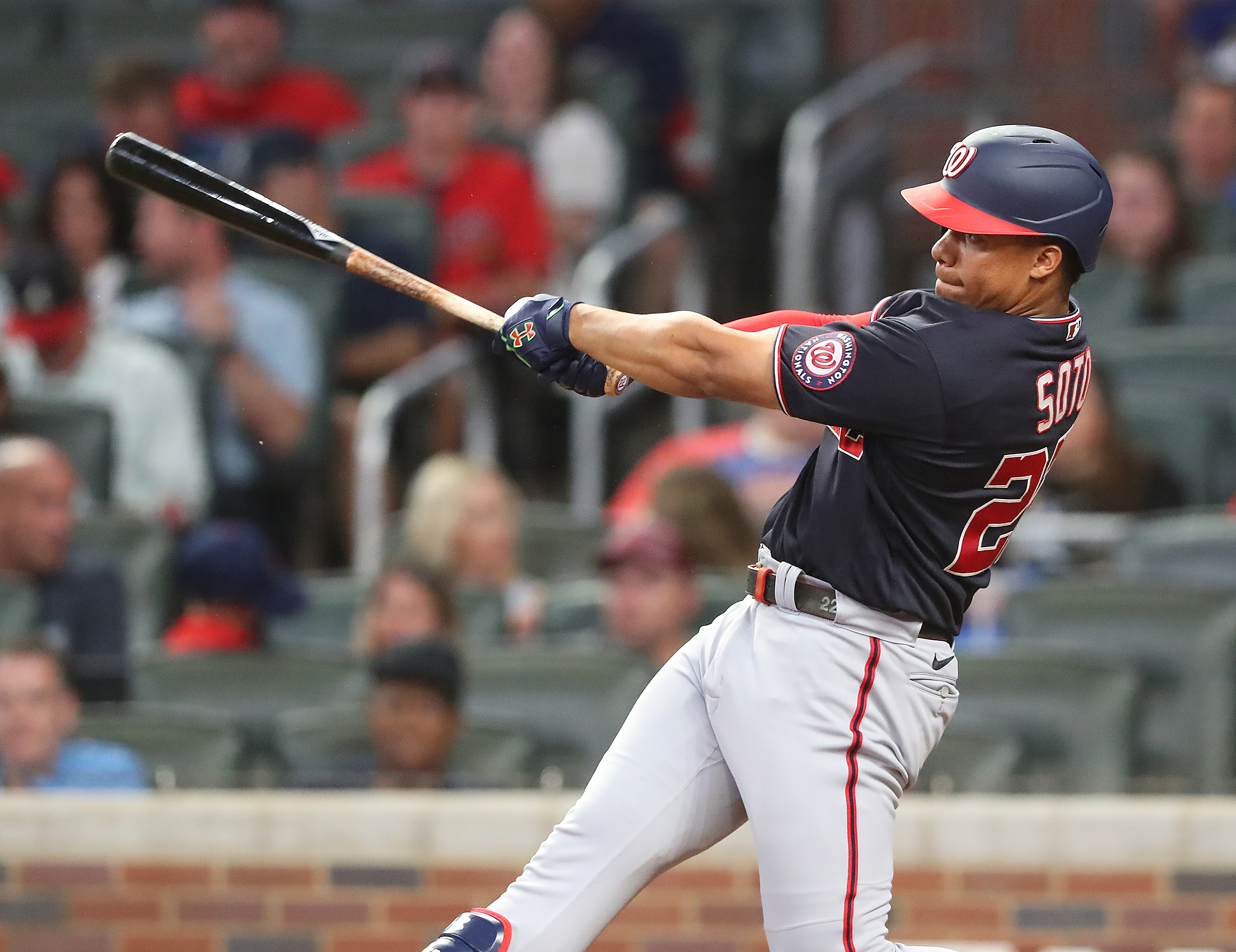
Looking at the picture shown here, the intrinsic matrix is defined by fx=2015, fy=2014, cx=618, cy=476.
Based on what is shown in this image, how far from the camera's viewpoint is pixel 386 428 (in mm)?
6367

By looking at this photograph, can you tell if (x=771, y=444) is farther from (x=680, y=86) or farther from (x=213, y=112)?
(x=213, y=112)

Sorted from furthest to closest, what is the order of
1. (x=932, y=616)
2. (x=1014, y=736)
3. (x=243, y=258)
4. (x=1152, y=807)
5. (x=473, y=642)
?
1. (x=243, y=258)
2. (x=473, y=642)
3. (x=1014, y=736)
4. (x=1152, y=807)
5. (x=932, y=616)

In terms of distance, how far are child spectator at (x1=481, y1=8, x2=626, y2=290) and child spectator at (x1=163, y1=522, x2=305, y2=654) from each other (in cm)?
174

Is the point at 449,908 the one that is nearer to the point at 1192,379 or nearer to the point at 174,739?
the point at 174,739

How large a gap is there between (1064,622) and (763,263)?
294cm

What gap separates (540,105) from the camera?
289 inches

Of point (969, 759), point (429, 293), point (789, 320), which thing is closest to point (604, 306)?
point (969, 759)

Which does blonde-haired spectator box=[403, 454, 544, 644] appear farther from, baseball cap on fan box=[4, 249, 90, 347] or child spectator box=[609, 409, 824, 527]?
baseball cap on fan box=[4, 249, 90, 347]

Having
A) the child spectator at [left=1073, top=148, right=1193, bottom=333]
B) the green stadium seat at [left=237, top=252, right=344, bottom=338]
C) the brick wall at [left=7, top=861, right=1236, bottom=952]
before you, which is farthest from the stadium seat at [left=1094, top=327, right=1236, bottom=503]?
the green stadium seat at [left=237, top=252, right=344, bottom=338]

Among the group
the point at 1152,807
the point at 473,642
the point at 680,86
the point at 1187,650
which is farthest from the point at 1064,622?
the point at 680,86

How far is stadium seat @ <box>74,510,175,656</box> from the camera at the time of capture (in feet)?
19.0

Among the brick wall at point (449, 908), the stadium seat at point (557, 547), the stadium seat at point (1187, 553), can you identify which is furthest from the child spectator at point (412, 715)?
the stadium seat at point (1187, 553)

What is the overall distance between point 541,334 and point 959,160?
0.65m

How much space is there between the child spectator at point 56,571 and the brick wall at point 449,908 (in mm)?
1212
